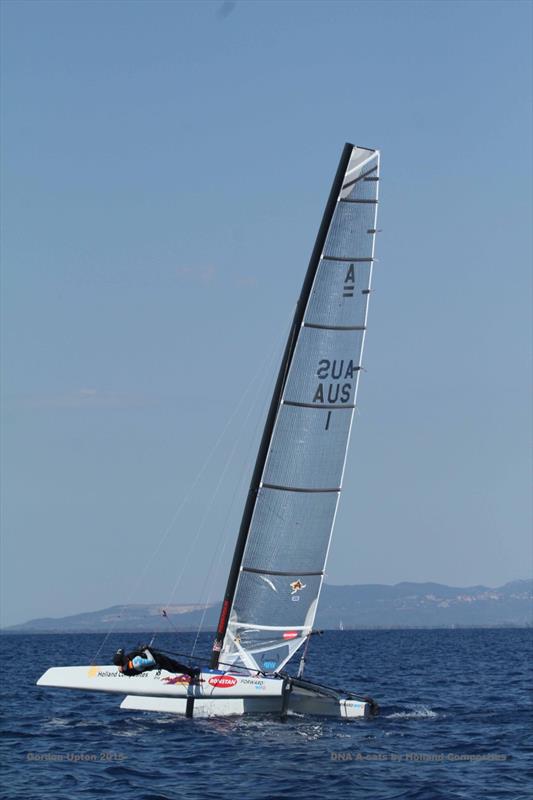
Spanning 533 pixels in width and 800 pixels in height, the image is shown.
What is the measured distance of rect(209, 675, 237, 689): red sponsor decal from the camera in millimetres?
22625

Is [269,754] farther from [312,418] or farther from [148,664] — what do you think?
A: [312,418]

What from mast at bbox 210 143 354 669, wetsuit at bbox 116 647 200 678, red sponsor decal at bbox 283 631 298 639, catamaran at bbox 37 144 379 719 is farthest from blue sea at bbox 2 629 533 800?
mast at bbox 210 143 354 669

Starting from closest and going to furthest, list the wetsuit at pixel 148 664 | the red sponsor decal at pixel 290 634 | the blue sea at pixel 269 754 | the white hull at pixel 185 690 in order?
the blue sea at pixel 269 754
the white hull at pixel 185 690
the wetsuit at pixel 148 664
the red sponsor decal at pixel 290 634

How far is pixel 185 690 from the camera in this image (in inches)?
893

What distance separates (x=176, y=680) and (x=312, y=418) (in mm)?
5853

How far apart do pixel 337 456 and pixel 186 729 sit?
6.18 m

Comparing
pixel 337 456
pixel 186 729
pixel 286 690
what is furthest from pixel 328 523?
pixel 186 729

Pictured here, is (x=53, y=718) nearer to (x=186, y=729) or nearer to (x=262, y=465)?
(x=186, y=729)

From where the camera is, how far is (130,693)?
2281 centimetres

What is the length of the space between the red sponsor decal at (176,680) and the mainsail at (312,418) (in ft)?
4.29

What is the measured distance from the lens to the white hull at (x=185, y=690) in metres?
22.6

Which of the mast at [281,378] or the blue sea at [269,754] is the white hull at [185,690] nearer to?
the blue sea at [269,754]

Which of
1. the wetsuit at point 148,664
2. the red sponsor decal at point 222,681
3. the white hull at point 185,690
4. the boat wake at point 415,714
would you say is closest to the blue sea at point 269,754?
the boat wake at point 415,714

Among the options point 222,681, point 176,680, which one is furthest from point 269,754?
point 176,680
